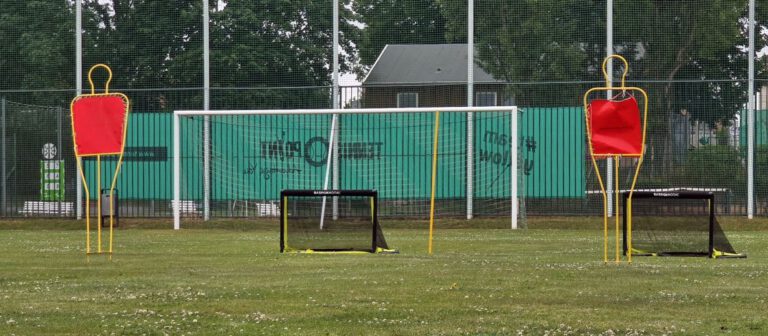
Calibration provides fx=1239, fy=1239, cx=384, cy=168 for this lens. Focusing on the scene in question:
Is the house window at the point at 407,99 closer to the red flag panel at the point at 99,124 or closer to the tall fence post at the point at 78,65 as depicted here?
the tall fence post at the point at 78,65

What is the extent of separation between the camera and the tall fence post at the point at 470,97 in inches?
1178

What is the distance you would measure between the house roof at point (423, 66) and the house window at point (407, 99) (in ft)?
0.98

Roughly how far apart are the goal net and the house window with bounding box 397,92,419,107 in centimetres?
1130

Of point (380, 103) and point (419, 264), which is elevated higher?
point (380, 103)

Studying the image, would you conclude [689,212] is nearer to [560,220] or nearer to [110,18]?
[560,220]

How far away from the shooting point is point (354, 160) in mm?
30219

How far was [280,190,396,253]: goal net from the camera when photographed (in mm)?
18891

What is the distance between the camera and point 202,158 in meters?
30.6

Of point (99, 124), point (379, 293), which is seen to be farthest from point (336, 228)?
point (379, 293)

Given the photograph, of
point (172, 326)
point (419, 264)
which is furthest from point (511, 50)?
point (172, 326)

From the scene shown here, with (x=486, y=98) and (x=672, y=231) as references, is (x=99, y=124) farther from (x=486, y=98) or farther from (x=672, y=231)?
(x=486, y=98)

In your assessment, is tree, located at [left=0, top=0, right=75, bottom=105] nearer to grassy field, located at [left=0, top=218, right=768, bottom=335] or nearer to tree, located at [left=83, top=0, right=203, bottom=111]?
tree, located at [left=83, top=0, right=203, bottom=111]

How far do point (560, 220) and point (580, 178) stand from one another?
1.18 metres

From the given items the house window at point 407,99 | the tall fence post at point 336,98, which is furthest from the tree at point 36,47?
the house window at point 407,99
